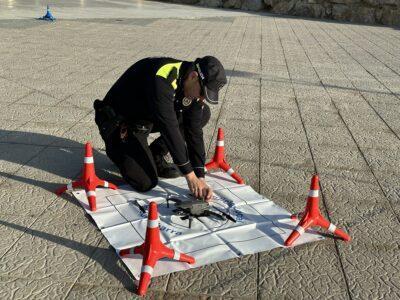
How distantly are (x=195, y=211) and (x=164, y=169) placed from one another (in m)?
0.93

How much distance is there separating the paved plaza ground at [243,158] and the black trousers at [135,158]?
0.41m

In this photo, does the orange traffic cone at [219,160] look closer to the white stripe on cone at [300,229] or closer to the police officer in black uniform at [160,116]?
the police officer in black uniform at [160,116]

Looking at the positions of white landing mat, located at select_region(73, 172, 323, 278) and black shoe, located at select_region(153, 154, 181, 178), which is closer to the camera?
white landing mat, located at select_region(73, 172, 323, 278)

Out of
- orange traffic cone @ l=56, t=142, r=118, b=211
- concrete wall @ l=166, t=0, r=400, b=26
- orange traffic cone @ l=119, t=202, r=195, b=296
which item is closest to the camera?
orange traffic cone @ l=119, t=202, r=195, b=296

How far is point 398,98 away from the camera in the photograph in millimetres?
8141

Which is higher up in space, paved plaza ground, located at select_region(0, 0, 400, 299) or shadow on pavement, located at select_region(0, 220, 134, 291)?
paved plaza ground, located at select_region(0, 0, 400, 299)

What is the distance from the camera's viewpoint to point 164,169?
4461mm

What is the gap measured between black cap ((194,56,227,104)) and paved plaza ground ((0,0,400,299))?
3.95 feet

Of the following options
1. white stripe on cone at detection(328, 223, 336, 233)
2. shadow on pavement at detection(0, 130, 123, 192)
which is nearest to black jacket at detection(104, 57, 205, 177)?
shadow on pavement at detection(0, 130, 123, 192)

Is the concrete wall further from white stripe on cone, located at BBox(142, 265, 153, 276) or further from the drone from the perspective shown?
white stripe on cone, located at BBox(142, 265, 153, 276)

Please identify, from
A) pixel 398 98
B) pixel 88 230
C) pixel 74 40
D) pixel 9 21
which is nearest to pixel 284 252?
pixel 88 230

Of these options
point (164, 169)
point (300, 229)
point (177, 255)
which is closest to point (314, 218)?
point (300, 229)

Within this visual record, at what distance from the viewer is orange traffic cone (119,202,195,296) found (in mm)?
2773

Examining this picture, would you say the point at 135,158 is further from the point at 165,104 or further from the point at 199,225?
the point at 199,225
